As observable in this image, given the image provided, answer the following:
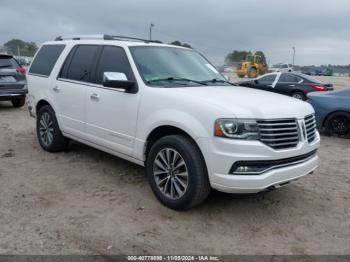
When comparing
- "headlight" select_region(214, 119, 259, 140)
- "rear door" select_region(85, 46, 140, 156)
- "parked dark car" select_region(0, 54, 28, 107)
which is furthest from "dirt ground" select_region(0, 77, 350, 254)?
"parked dark car" select_region(0, 54, 28, 107)

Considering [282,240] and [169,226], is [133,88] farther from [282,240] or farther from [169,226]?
[282,240]

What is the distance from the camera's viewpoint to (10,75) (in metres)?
12.2

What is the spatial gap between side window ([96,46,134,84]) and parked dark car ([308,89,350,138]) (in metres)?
5.62

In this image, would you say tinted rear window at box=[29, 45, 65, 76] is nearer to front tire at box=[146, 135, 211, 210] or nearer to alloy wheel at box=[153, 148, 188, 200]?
front tire at box=[146, 135, 211, 210]

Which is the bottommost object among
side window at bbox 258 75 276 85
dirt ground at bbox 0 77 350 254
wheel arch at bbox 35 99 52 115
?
dirt ground at bbox 0 77 350 254

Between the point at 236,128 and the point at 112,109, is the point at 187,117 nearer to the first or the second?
the point at 236,128

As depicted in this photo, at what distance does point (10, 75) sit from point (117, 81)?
27.8 ft

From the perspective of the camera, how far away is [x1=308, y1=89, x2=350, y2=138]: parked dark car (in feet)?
30.3

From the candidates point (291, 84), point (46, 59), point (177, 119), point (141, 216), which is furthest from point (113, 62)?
point (291, 84)

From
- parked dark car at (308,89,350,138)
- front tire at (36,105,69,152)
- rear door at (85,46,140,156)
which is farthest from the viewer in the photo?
parked dark car at (308,89,350,138)

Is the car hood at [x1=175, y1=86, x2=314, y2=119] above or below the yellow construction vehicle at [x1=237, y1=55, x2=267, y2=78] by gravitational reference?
below

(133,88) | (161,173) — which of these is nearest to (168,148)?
(161,173)

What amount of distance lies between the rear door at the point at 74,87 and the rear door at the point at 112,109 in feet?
0.57

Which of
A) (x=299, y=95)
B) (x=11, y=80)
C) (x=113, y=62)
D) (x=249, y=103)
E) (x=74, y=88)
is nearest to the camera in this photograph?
(x=249, y=103)
